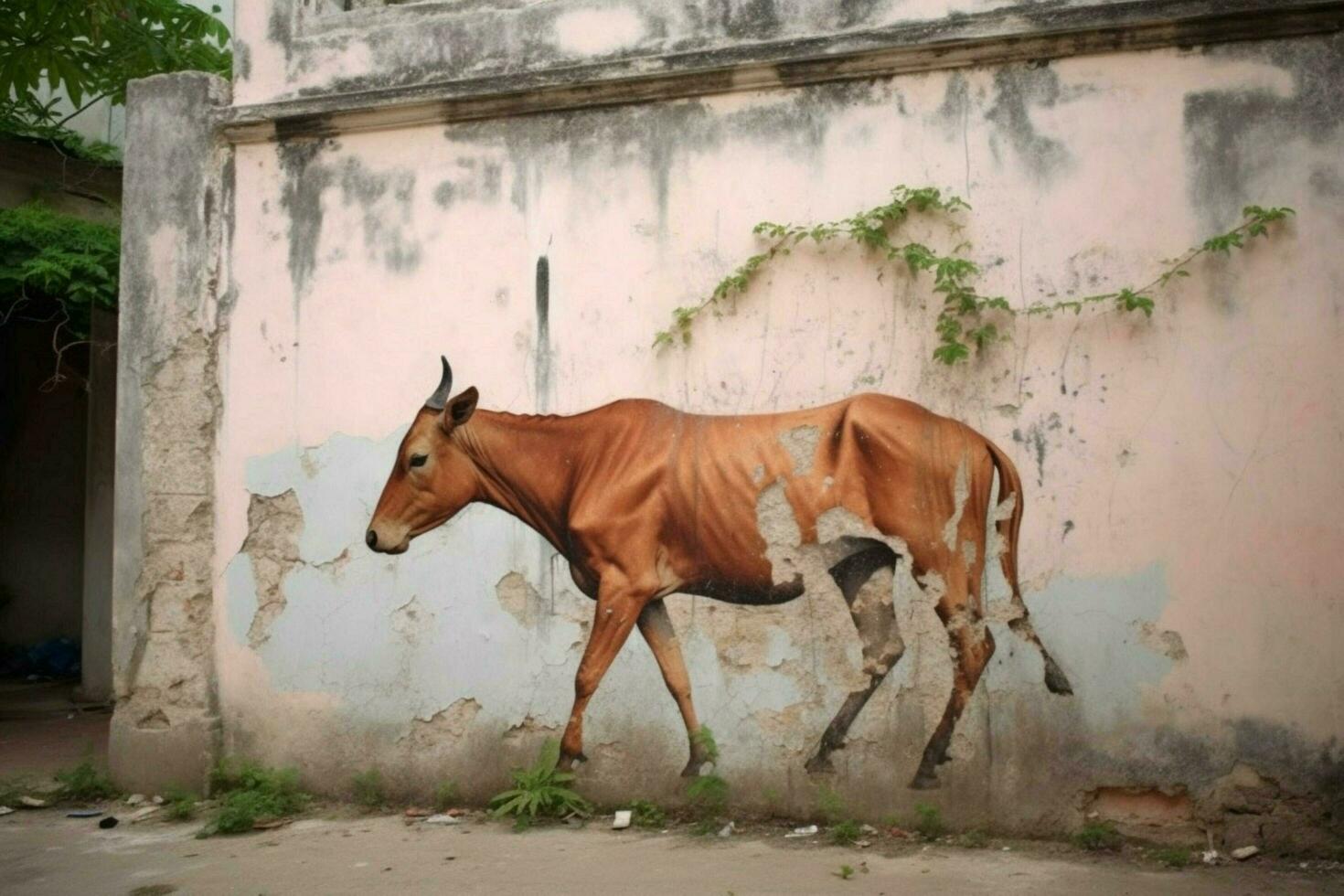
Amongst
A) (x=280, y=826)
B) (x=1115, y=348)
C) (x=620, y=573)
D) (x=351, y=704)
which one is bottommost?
(x=280, y=826)

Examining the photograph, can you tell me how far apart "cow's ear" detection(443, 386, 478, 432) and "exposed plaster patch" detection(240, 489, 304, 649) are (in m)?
0.87

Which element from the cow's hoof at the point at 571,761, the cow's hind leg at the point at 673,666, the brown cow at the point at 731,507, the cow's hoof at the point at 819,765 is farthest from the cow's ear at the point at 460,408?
the cow's hoof at the point at 819,765

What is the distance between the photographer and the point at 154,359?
232 inches

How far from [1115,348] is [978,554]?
98 cm

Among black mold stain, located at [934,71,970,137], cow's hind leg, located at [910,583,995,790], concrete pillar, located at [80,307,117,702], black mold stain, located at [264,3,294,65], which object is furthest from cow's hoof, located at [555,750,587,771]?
concrete pillar, located at [80,307,117,702]

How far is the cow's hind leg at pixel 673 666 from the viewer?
5.09 metres

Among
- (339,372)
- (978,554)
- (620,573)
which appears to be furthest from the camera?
(339,372)

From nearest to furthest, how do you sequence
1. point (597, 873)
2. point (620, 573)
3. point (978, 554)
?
point (597, 873)
point (978, 554)
point (620, 573)

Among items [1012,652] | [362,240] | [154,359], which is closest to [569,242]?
[362,240]

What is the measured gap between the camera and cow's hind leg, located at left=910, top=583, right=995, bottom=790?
4.79 metres

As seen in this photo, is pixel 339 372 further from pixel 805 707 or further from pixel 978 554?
pixel 978 554

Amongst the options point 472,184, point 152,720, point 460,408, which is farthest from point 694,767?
point 472,184

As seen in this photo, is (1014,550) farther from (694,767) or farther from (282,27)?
(282,27)

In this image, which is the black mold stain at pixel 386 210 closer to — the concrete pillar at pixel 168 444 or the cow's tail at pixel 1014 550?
the concrete pillar at pixel 168 444
